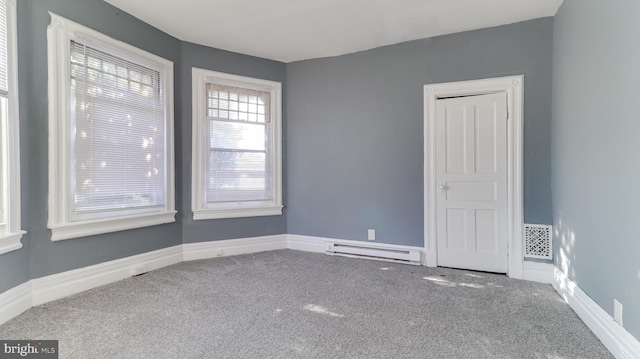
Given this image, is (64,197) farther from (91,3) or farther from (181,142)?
(91,3)

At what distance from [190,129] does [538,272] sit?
4001 mm

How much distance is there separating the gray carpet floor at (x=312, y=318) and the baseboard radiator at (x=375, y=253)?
1.36ft

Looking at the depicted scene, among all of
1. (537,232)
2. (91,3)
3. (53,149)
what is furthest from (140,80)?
(537,232)

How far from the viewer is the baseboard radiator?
3.68 meters

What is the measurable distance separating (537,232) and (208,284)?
3.21 meters

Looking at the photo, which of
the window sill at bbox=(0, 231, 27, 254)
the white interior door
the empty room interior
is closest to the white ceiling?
the empty room interior

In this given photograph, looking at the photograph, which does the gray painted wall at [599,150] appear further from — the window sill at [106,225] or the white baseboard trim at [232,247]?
the window sill at [106,225]

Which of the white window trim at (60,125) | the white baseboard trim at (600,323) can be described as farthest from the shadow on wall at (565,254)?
the white window trim at (60,125)

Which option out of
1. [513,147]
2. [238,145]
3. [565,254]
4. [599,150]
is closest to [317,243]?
[238,145]

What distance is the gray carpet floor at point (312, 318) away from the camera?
1.87 m

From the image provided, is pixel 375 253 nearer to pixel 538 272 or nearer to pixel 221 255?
pixel 538 272

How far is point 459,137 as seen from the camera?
11.4 ft

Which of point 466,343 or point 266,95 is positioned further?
point 266,95

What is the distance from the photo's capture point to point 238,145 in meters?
4.11
